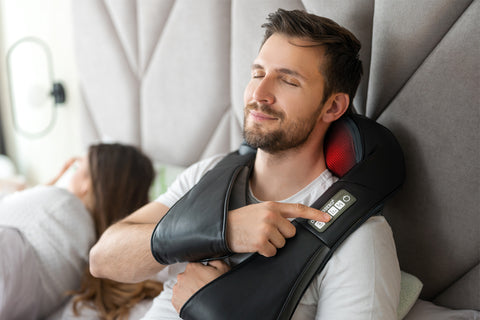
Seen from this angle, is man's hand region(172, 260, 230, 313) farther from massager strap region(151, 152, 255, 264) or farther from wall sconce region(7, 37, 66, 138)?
wall sconce region(7, 37, 66, 138)

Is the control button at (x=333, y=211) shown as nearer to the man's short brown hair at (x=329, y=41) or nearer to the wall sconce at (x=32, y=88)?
the man's short brown hair at (x=329, y=41)

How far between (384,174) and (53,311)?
4.10 ft

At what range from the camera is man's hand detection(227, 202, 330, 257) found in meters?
0.94

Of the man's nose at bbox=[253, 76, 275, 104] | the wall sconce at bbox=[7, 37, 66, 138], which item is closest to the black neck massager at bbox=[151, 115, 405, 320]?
the man's nose at bbox=[253, 76, 275, 104]

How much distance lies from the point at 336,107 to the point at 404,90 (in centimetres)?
20

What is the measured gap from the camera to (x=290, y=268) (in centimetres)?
93

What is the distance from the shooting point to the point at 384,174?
3.42 ft

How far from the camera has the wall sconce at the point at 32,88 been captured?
2410 mm

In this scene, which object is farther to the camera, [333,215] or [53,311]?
[53,311]

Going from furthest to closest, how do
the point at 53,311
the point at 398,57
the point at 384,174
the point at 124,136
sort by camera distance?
the point at 124,136 → the point at 53,311 → the point at 398,57 → the point at 384,174

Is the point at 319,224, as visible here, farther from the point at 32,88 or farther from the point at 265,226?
the point at 32,88

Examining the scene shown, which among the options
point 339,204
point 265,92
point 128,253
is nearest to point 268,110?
point 265,92

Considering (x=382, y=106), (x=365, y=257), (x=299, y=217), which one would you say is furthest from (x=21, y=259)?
(x=382, y=106)

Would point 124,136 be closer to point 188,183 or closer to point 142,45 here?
point 142,45
